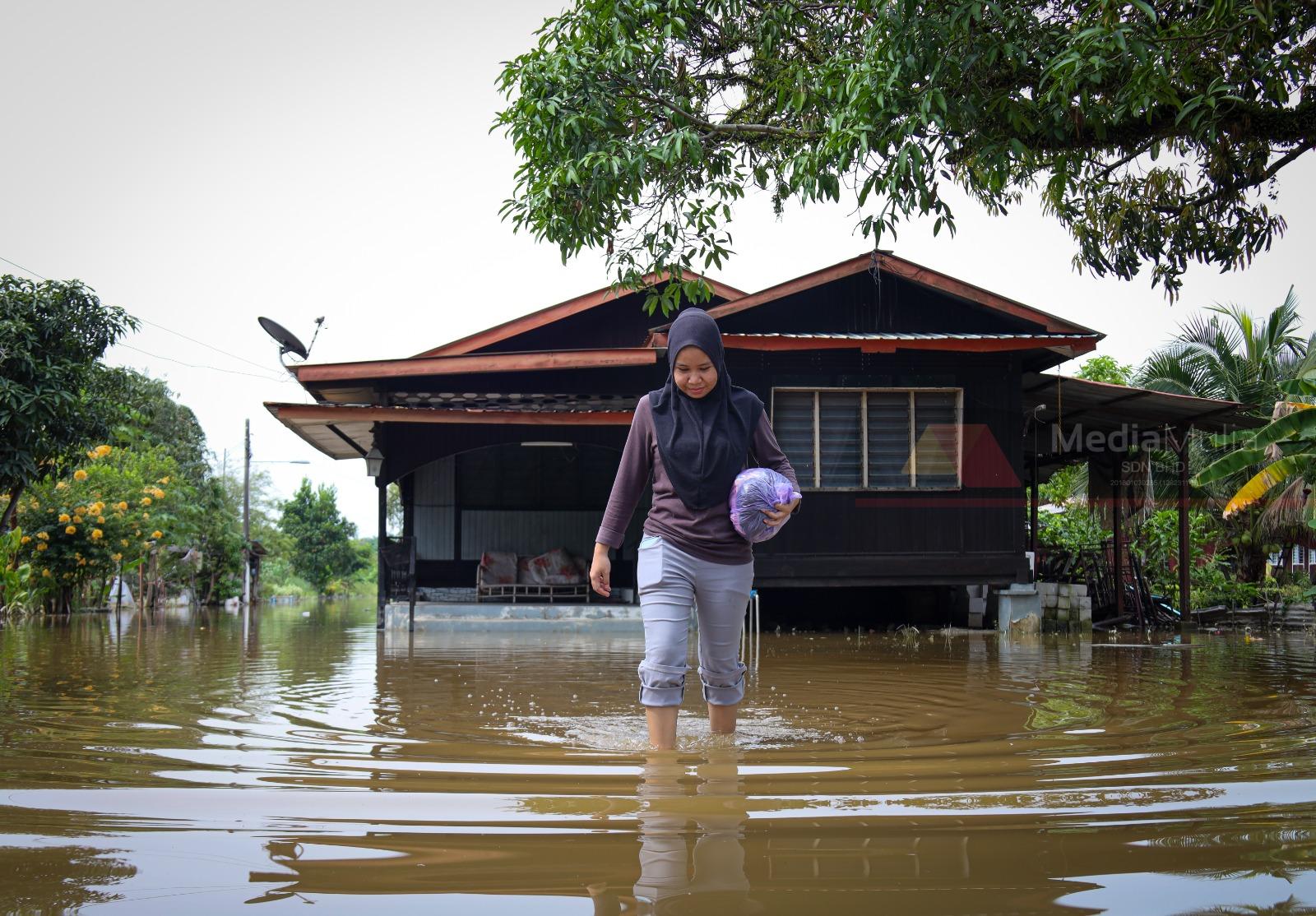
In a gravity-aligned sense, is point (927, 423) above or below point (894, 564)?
above

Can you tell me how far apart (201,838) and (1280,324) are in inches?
1058

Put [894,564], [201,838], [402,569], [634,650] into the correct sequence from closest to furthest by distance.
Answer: [201,838], [634,650], [894,564], [402,569]

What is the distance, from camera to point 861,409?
1314cm

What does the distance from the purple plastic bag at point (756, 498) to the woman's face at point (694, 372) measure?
35cm

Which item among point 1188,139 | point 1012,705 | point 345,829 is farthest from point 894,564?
point 345,829

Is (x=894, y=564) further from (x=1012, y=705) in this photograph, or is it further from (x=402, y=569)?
(x=1012, y=705)

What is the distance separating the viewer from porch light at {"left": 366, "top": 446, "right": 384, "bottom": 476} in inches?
568

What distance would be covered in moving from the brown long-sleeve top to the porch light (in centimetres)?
1056

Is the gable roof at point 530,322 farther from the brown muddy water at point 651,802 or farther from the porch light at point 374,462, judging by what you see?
the brown muddy water at point 651,802

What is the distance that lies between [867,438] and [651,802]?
1046 centimetres

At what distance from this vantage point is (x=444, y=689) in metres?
6.70

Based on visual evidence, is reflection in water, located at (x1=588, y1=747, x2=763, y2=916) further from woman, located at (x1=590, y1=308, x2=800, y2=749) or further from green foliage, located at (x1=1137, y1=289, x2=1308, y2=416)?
green foliage, located at (x1=1137, y1=289, x2=1308, y2=416)

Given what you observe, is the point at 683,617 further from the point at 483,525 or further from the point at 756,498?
the point at 483,525

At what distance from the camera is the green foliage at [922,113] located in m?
6.83
